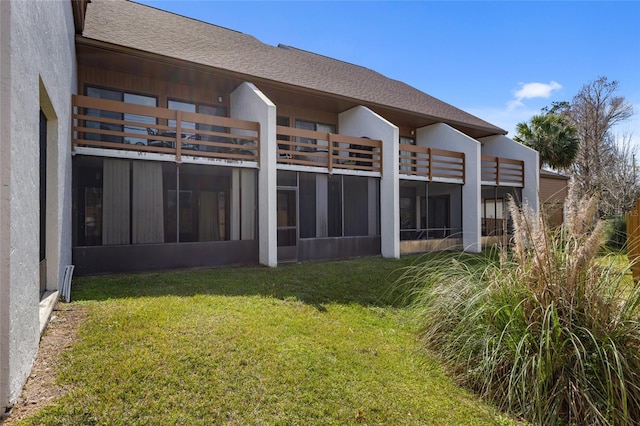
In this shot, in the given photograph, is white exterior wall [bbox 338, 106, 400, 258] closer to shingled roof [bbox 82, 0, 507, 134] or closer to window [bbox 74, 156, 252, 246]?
shingled roof [bbox 82, 0, 507, 134]

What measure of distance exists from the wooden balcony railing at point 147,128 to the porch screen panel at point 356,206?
3.81 metres

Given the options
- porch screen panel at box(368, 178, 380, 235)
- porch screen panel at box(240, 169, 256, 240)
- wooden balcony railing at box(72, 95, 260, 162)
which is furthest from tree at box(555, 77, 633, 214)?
wooden balcony railing at box(72, 95, 260, 162)

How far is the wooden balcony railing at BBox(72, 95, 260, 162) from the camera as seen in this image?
835 cm

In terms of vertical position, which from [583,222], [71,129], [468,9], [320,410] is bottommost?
[320,410]

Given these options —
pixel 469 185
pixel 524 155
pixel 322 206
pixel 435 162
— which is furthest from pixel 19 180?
pixel 524 155

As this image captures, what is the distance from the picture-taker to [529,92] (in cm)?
4069

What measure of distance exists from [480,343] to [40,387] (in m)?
4.28

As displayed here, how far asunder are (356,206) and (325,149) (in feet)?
7.64

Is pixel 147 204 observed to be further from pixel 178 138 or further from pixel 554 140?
pixel 554 140

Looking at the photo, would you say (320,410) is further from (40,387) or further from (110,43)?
(110,43)

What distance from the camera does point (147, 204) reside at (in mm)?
8852

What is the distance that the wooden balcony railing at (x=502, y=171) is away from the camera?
1558 cm

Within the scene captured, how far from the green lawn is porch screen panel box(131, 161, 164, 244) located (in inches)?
110

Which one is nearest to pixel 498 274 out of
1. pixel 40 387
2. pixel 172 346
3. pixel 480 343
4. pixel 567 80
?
pixel 480 343
